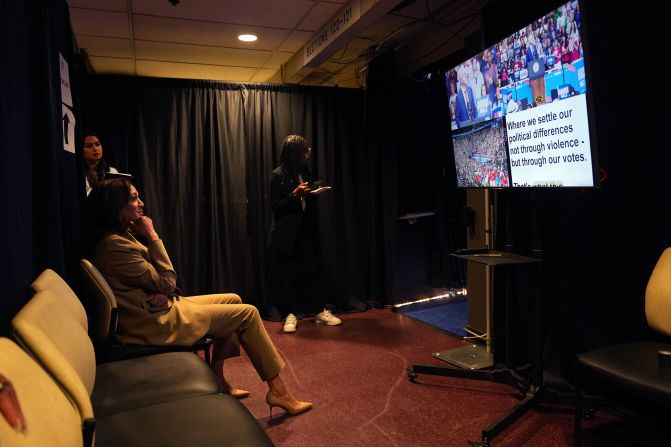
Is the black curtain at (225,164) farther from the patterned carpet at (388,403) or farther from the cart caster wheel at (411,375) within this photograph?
the cart caster wheel at (411,375)

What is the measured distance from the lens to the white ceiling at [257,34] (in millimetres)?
3256

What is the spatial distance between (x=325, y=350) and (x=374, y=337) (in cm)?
44

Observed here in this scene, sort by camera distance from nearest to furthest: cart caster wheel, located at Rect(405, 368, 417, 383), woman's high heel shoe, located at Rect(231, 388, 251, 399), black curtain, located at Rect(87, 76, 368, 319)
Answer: woman's high heel shoe, located at Rect(231, 388, 251, 399)
cart caster wheel, located at Rect(405, 368, 417, 383)
black curtain, located at Rect(87, 76, 368, 319)

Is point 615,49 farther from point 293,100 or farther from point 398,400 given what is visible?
point 293,100

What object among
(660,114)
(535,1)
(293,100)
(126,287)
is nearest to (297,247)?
(293,100)

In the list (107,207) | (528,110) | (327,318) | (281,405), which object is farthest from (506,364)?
(107,207)

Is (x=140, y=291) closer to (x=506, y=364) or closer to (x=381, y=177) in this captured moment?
(x=506, y=364)

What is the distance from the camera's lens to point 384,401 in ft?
8.38

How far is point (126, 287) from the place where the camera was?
2199 mm

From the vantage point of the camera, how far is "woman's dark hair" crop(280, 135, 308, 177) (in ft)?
12.6

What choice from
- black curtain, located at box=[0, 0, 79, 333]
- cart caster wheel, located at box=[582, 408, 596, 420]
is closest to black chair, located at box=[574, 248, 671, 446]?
cart caster wheel, located at box=[582, 408, 596, 420]

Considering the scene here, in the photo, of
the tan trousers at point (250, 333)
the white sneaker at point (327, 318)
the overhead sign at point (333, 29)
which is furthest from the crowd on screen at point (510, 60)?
the white sneaker at point (327, 318)

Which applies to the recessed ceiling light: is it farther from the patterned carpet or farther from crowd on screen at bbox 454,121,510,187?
the patterned carpet

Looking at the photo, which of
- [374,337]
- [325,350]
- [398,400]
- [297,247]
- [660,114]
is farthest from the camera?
[297,247]
